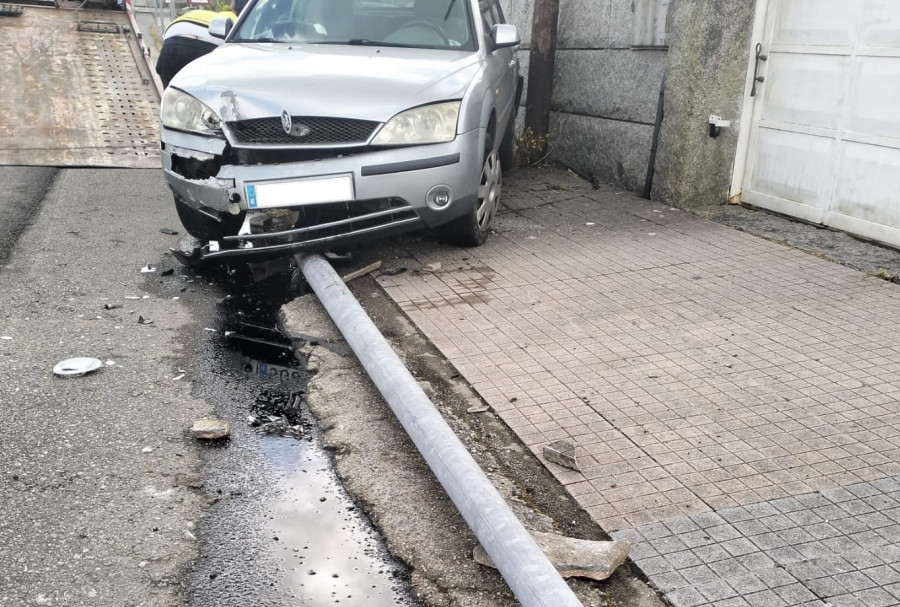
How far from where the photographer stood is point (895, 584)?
8.99 feet

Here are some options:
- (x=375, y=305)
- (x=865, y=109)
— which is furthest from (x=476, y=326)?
(x=865, y=109)

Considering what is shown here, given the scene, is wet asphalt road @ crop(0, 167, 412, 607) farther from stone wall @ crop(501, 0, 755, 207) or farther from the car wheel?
stone wall @ crop(501, 0, 755, 207)

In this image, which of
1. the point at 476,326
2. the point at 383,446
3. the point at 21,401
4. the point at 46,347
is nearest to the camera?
the point at 383,446

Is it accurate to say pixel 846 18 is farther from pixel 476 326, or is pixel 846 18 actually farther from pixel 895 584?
pixel 895 584

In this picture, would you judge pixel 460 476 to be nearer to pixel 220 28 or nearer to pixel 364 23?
pixel 364 23

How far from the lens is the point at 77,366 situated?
4.25 meters

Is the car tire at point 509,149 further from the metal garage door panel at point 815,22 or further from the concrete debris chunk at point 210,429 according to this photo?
the concrete debris chunk at point 210,429

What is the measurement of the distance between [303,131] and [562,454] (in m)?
2.75

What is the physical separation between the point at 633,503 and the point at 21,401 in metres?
2.67

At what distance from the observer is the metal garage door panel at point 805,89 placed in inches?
267

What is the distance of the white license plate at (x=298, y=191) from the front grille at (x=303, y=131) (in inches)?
9.5

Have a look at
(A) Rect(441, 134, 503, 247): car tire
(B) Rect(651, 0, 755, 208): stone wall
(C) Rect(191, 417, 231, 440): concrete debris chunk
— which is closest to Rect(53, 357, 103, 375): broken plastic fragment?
(C) Rect(191, 417, 231, 440): concrete debris chunk

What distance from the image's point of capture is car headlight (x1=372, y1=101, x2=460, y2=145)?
5.36 metres

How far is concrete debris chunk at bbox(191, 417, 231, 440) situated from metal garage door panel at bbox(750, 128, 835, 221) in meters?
5.26
